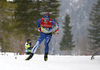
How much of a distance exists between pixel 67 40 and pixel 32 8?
30920 mm

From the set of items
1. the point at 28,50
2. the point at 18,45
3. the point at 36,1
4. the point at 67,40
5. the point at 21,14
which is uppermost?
the point at 36,1

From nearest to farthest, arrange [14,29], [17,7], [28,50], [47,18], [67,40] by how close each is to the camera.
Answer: [47,18]
[28,50]
[17,7]
[14,29]
[67,40]

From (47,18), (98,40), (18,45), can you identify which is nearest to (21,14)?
(18,45)

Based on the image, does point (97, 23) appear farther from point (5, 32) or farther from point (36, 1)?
point (5, 32)

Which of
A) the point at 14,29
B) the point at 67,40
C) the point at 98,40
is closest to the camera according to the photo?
the point at 14,29

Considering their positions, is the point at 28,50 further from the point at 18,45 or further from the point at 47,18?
the point at 18,45

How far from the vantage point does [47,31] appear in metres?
6.90

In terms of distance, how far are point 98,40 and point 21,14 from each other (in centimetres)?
3036

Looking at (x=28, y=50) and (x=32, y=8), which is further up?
(x=32, y=8)

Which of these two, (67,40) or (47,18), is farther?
(67,40)

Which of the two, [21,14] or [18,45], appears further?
[18,45]

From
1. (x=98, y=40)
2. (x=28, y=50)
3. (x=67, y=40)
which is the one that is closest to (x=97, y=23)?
(x=98, y=40)

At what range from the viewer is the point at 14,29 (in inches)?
931

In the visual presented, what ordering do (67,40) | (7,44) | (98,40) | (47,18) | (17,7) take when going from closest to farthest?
(47,18) → (17,7) → (7,44) → (98,40) → (67,40)
